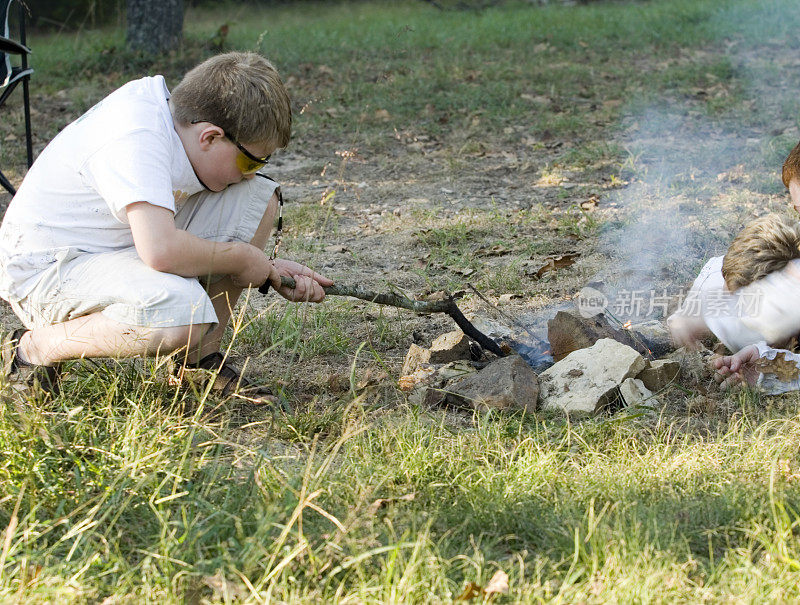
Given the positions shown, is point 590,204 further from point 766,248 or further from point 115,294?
point 115,294

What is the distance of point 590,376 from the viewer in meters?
2.75

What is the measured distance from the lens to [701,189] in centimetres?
488

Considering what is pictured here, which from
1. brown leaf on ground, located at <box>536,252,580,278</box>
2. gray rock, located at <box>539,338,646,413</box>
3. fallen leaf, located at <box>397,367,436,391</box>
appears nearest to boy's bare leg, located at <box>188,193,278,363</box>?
fallen leaf, located at <box>397,367,436,391</box>

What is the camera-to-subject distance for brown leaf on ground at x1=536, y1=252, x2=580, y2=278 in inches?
154

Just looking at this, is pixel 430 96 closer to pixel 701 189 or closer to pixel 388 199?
pixel 388 199

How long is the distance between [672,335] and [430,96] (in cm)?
428

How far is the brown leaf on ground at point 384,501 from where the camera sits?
1.98 meters

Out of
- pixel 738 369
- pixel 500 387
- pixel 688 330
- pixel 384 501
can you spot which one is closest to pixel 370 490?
pixel 384 501

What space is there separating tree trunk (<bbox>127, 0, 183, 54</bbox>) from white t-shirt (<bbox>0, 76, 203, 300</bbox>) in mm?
5682

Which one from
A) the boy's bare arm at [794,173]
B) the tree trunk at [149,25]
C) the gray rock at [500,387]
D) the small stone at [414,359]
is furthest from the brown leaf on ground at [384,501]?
the tree trunk at [149,25]

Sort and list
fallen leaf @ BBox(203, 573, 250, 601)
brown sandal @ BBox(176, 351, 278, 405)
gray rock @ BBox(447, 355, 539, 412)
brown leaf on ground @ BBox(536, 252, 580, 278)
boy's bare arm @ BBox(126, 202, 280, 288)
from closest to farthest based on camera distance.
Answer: fallen leaf @ BBox(203, 573, 250, 601)
boy's bare arm @ BBox(126, 202, 280, 288)
brown sandal @ BBox(176, 351, 278, 405)
gray rock @ BBox(447, 355, 539, 412)
brown leaf on ground @ BBox(536, 252, 580, 278)

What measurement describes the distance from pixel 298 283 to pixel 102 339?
0.64 meters

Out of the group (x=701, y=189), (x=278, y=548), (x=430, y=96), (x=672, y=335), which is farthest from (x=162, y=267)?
(x=430, y=96)

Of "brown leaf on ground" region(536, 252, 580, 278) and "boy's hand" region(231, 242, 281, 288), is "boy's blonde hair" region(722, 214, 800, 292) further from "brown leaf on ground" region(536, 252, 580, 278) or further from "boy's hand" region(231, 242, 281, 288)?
"boy's hand" region(231, 242, 281, 288)
